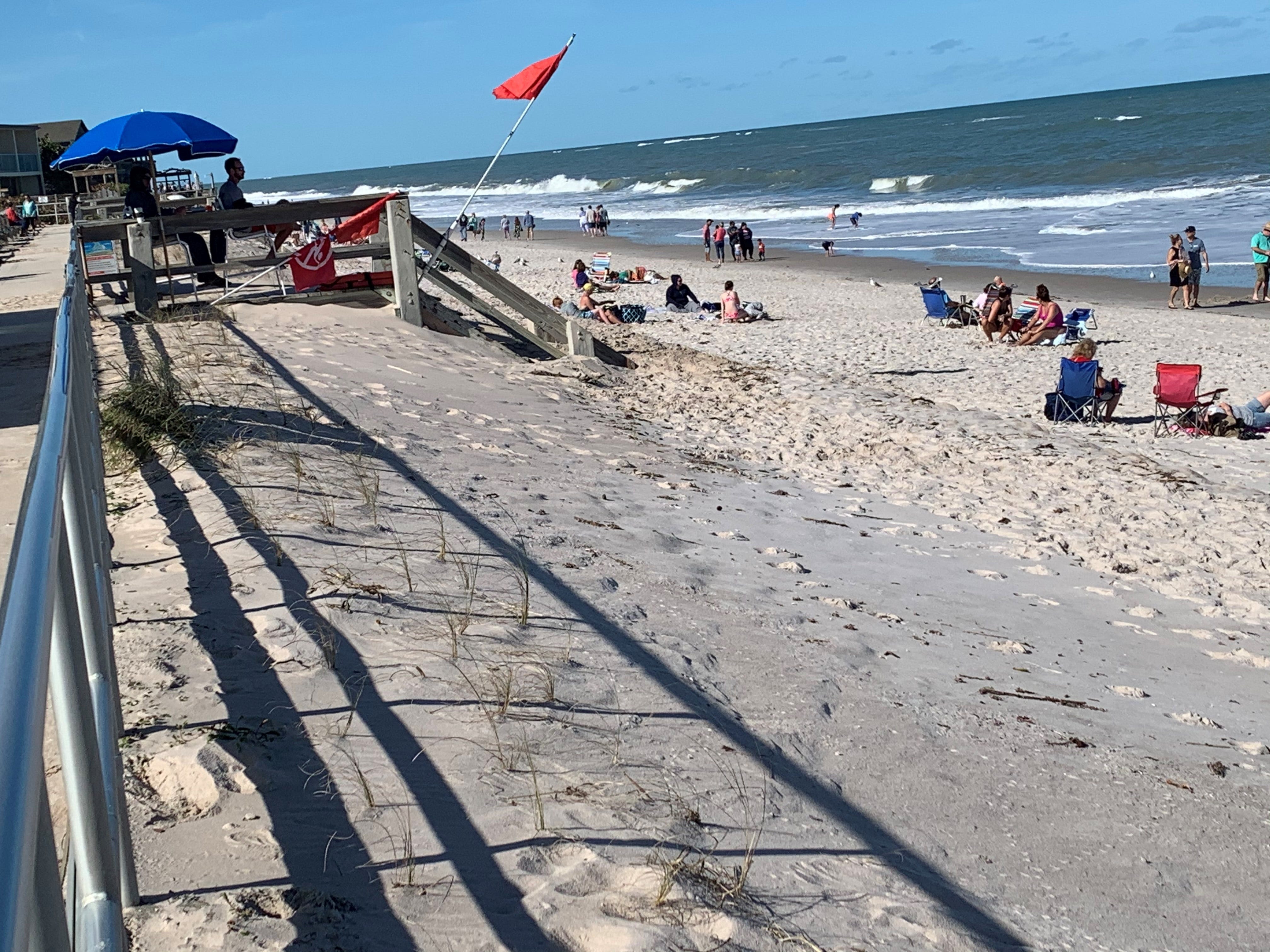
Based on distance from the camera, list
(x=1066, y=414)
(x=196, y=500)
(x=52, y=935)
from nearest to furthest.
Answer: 1. (x=52, y=935)
2. (x=196, y=500)
3. (x=1066, y=414)

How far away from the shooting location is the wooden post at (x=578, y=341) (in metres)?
11.9

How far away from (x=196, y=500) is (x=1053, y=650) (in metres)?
3.89

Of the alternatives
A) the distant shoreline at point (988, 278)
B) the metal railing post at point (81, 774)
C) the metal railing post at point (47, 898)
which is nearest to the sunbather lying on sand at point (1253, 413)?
the distant shoreline at point (988, 278)

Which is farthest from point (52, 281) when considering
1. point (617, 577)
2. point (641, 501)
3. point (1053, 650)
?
point (1053, 650)

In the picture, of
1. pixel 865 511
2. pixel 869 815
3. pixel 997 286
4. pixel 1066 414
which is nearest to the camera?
pixel 869 815

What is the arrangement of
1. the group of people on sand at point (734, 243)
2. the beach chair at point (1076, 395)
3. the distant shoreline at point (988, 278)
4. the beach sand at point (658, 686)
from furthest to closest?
the group of people on sand at point (734, 243) < the distant shoreline at point (988, 278) < the beach chair at point (1076, 395) < the beach sand at point (658, 686)

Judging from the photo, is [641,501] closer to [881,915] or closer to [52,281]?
[881,915]

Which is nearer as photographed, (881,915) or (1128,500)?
(881,915)

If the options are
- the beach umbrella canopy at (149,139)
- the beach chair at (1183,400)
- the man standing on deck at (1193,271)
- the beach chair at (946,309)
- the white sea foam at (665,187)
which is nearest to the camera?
the beach chair at (1183,400)

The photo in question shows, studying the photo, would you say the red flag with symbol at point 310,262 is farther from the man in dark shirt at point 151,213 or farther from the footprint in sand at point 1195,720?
the footprint in sand at point 1195,720

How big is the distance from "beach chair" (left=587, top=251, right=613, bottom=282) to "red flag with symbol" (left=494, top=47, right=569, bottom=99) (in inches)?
470

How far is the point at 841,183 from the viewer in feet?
196

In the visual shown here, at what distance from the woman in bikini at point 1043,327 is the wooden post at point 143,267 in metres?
10.7

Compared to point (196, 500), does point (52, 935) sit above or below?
above
